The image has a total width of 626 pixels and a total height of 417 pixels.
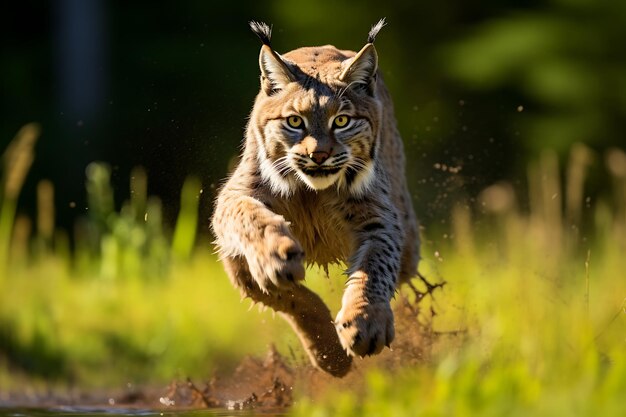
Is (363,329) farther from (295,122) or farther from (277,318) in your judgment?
(277,318)

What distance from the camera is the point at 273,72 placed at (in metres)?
5.63

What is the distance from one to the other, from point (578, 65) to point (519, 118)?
0.69 metres

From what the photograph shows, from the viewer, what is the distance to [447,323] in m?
7.17

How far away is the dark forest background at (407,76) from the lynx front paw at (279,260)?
6586mm

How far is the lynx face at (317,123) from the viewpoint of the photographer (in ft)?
17.8

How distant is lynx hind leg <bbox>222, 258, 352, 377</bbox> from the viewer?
5.84 m

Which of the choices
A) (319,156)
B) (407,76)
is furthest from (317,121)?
(407,76)

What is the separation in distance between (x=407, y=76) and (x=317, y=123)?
26.2ft

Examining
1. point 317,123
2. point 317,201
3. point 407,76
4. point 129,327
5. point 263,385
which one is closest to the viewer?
point 317,123

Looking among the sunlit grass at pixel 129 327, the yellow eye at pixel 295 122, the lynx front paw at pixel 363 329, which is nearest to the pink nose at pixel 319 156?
the yellow eye at pixel 295 122

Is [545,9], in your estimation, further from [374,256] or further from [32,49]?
Result: [374,256]

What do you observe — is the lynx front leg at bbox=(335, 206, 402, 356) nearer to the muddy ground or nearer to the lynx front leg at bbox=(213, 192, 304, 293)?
the lynx front leg at bbox=(213, 192, 304, 293)

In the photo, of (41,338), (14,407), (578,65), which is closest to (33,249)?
(41,338)

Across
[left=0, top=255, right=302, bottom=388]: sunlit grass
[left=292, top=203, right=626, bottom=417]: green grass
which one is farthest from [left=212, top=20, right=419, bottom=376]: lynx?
[left=0, top=255, right=302, bottom=388]: sunlit grass
